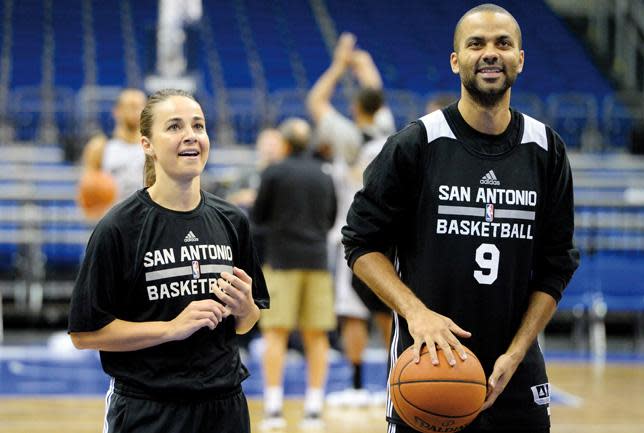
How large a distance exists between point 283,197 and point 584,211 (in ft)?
19.6

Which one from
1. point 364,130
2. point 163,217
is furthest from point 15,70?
point 163,217

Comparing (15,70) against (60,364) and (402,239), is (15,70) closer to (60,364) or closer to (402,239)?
(60,364)

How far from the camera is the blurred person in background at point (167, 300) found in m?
3.06

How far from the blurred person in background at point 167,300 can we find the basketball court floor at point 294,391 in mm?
3627

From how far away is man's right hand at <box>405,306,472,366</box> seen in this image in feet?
9.74

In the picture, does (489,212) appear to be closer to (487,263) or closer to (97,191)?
(487,263)

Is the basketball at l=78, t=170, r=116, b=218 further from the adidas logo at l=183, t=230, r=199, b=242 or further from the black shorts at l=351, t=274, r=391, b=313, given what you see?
the adidas logo at l=183, t=230, r=199, b=242

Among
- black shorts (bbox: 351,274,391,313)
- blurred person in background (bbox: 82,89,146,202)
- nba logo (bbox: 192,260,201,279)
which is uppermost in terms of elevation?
blurred person in background (bbox: 82,89,146,202)

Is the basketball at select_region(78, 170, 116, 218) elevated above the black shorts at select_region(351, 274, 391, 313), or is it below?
above

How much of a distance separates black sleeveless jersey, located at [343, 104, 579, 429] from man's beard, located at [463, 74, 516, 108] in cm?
11

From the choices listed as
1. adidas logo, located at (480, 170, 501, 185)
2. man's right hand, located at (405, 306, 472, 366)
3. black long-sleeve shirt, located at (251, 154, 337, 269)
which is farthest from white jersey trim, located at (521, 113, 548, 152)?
black long-sleeve shirt, located at (251, 154, 337, 269)

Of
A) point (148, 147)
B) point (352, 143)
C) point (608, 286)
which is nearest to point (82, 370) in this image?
point (352, 143)

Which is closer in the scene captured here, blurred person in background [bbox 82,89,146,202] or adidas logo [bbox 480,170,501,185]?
adidas logo [bbox 480,170,501,185]

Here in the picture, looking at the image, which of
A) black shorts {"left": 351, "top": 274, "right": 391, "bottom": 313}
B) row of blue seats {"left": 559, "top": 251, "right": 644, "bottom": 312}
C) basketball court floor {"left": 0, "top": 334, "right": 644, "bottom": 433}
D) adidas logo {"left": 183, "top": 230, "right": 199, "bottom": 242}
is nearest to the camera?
adidas logo {"left": 183, "top": 230, "right": 199, "bottom": 242}
